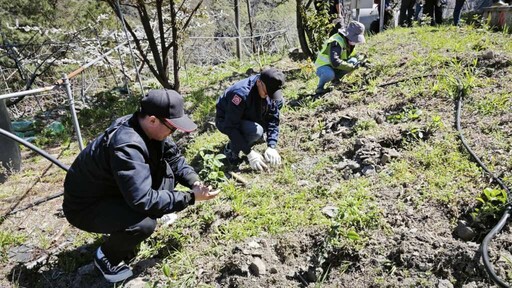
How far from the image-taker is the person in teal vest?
Answer: 16.1ft

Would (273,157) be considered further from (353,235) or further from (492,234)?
(492,234)

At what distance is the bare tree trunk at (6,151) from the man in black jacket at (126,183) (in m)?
2.42

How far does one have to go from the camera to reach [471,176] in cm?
268

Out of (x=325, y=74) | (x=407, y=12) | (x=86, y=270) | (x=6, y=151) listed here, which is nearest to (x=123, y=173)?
(x=86, y=270)

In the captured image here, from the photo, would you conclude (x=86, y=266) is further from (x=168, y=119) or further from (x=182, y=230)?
(x=168, y=119)

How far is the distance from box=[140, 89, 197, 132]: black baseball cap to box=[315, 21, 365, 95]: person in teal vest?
127 inches

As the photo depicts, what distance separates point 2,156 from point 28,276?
7.09 feet

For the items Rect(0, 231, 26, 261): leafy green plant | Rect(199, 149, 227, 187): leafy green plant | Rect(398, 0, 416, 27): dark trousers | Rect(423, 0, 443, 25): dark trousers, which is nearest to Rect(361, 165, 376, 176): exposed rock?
Rect(199, 149, 227, 187): leafy green plant

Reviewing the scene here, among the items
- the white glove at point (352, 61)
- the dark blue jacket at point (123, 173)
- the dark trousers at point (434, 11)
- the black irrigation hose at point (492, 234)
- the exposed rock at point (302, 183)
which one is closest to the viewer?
the black irrigation hose at point (492, 234)

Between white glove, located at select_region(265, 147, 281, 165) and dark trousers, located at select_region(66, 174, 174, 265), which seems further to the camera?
white glove, located at select_region(265, 147, 281, 165)

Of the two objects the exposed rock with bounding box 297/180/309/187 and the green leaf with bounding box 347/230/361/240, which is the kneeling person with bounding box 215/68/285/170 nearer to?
the exposed rock with bounding box 297/180/309/187

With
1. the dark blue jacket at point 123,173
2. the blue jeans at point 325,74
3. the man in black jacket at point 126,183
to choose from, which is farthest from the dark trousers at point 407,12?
the dark blue jacket at point 123,173

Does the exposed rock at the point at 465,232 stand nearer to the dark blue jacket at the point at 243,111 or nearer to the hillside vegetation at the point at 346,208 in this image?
the hillside vegetation at the point at 346,208

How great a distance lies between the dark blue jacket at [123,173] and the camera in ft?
6.70
